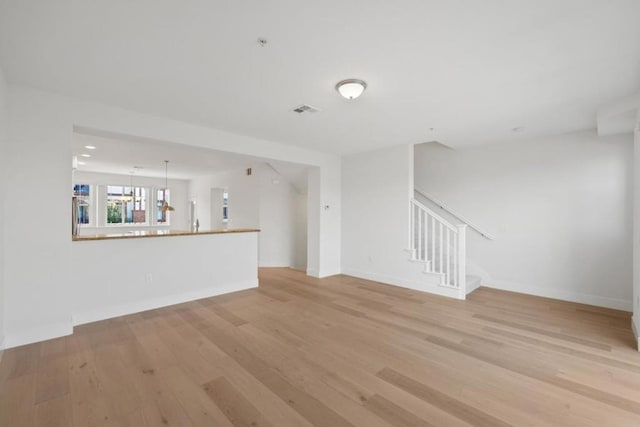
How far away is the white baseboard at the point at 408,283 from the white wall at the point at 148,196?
25.5 ft

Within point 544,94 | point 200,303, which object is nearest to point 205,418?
point 200,303

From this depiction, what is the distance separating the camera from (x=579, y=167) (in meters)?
4.34

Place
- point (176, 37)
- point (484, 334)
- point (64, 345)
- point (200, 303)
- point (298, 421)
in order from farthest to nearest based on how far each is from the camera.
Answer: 1. point (200, 303)
2. point (484, 334)
3. point (64, 345)
4. point (176, 37)
5. point (298, 421)

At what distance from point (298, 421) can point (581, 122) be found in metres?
5.00

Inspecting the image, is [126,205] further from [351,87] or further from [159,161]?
[351,87]

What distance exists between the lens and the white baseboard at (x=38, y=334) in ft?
9.22

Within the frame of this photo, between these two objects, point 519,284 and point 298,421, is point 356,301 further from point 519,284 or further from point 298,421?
point 519,284

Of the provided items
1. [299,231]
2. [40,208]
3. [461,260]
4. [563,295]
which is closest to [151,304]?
[40,208]

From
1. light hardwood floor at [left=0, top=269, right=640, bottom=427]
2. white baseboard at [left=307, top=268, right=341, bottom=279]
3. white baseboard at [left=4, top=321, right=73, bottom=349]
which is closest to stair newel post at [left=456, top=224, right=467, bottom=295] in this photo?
light hardwood floor at [left=0, top=269, right=640, bottom=427]

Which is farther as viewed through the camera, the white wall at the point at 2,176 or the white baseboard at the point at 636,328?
the white baseboard at the point at 636,328

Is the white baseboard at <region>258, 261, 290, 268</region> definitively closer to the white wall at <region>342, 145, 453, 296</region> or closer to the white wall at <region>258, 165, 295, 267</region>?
the white wall at <region>258, 165, 295, 267</region>

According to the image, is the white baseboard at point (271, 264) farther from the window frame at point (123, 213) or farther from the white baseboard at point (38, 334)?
the window frame at point (123, 213)

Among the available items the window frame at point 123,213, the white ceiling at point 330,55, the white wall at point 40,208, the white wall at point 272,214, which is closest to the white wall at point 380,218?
the white ceiling at point 330,55

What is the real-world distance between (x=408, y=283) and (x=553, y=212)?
2585mm
